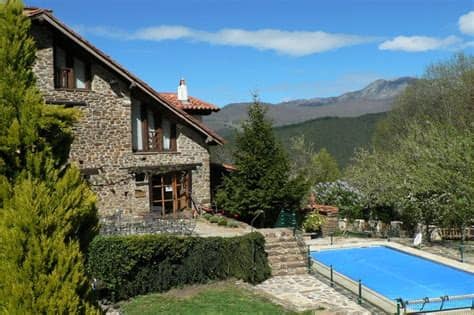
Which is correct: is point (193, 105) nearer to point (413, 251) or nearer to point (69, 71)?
point (69, 71)

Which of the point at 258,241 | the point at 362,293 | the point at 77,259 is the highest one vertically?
the point at 77,259

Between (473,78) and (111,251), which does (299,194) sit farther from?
(473,78)

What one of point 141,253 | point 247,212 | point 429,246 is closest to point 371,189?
point 429,246

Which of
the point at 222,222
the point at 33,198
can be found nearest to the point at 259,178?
the point at 222,222

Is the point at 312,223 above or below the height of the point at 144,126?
below

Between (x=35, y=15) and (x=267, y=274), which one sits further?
(x=35, y=15)

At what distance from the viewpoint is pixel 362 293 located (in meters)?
16.2

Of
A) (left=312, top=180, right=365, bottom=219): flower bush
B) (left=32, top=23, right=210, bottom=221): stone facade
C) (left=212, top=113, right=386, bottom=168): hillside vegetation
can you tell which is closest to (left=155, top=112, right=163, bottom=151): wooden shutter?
(left=32, top=23, right=210, bottom=221): stone facade

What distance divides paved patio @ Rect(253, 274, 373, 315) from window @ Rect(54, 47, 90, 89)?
11.1 m

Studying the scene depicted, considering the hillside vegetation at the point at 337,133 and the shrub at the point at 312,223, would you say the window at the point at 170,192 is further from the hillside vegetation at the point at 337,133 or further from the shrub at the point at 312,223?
the hillside vegetation at the point at 337,133

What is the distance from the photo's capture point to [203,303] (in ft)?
47.9

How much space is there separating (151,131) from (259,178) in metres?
5.34

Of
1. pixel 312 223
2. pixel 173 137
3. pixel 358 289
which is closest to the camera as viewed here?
pixel 358 289

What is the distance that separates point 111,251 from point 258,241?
5.06 metres
